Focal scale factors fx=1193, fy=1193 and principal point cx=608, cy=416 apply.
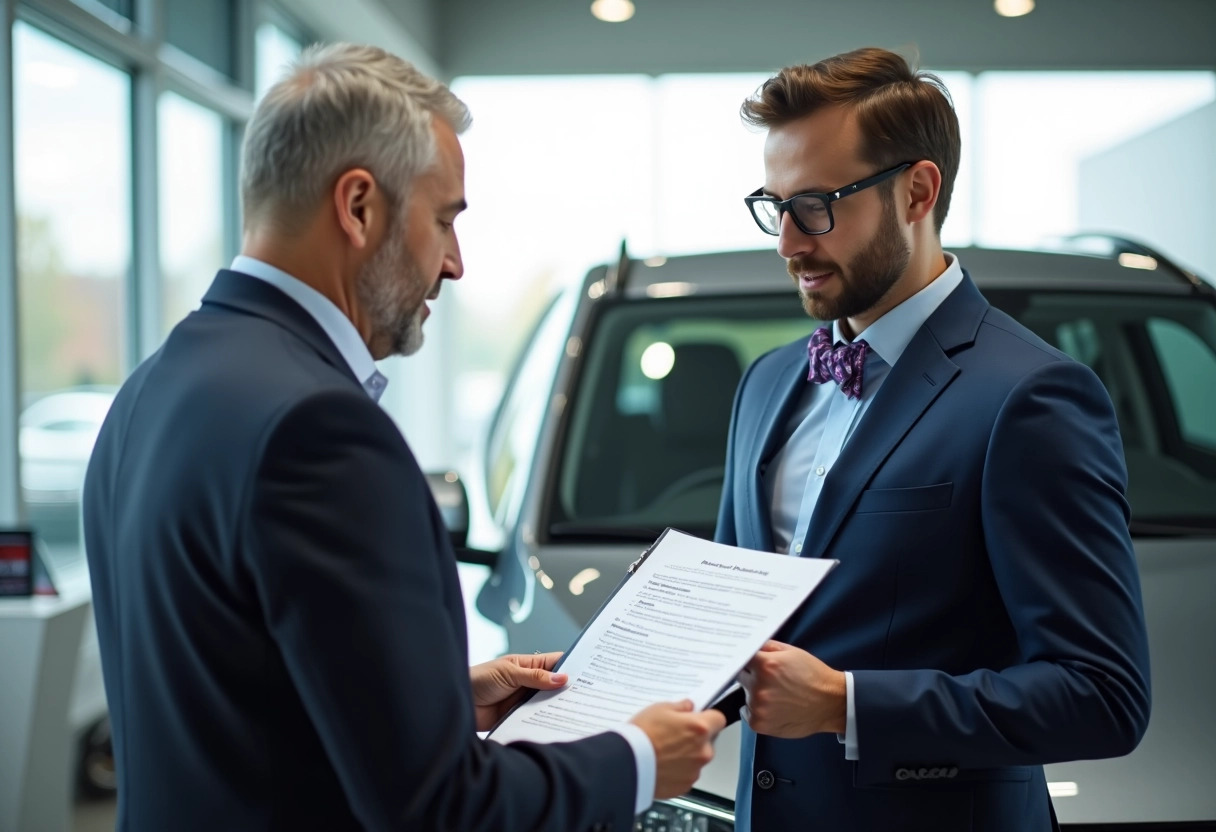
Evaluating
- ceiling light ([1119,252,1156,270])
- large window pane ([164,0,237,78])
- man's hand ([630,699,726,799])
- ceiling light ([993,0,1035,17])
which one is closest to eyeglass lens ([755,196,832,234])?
man's hand ([630,699,726,799])

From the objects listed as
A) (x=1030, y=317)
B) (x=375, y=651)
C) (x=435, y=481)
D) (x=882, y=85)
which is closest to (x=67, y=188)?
(x=435, y=481)

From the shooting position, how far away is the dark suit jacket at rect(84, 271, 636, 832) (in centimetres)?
94

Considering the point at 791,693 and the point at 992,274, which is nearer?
the point at 791,693

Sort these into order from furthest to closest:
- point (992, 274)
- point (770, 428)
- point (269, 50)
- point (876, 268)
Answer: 1. point (269, 50)
2. point (992, 274)
3. point (770, 428)
4. point (876, 268)

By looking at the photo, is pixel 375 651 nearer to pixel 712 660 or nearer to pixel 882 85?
pixel 712 660

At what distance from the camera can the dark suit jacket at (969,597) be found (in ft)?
4.18

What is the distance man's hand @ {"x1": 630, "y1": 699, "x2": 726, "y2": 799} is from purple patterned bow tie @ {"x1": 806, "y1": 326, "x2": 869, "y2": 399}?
1.82 feet

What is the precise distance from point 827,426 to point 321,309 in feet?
2.44

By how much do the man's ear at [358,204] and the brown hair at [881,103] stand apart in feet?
2.14

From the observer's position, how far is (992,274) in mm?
2602

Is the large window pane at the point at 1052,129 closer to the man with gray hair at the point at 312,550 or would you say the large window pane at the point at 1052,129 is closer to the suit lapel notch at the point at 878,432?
the suit lapel notch at the point at 878,432

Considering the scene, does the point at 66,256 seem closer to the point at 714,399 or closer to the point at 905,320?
the point at 714,399

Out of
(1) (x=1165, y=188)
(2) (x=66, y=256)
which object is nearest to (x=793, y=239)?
(2) (x=66, y=256)

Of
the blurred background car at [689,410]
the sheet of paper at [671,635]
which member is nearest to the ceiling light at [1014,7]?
the blurred background car at [689,410]
